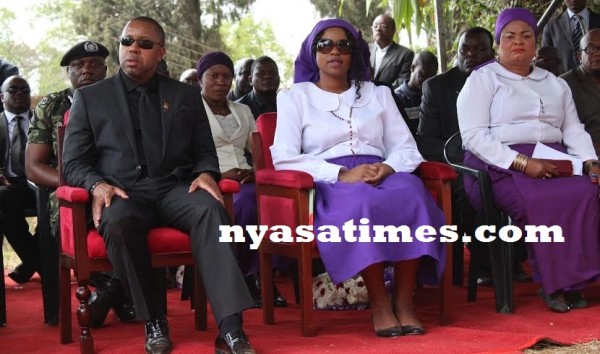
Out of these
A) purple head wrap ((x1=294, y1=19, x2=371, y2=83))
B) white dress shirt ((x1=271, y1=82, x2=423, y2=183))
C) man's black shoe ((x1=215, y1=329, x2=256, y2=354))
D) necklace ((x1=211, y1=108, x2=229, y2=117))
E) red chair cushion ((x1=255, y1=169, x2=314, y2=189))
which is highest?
purple head wrap ((x1=294, y1=19, x2=371, y2=83))

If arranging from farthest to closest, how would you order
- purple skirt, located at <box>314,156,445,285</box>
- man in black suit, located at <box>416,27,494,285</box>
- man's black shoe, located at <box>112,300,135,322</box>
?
man in black suit, located at <box>416,27,494,285</box>
man's black shoe, located at <box>112,300,135,322</box>
purple skirt, located at <box>314,156,445,285</box>

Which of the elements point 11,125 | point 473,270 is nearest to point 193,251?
point 473,270

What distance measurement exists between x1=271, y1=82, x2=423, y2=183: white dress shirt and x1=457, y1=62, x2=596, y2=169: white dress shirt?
452mm

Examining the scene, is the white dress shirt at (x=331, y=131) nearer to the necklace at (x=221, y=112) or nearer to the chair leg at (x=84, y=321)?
the necklace at (x=221, y=112)

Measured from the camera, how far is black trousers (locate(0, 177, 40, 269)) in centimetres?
614

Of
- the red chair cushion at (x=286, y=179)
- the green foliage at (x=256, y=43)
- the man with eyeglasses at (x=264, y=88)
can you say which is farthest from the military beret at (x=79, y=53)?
the green foliage at (x=256, y=43)

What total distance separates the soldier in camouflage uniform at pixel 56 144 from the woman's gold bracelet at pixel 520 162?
7.34ft

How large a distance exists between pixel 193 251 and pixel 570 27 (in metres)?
5.11

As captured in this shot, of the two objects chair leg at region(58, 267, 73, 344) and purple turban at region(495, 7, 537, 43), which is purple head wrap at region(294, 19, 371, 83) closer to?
purple turban at region(495, 7, 537, 43)

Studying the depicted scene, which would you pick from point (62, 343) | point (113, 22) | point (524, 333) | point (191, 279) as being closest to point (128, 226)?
point (62, 343)

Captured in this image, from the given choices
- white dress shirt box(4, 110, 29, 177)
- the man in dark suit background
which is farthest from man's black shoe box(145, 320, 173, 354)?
the man in dark suit background

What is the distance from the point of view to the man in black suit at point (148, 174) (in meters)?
4.21

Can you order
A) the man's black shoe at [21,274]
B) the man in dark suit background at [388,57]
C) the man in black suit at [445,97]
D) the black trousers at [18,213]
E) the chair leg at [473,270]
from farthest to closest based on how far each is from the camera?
the man in dark suit background at [388,57] < the man's black shoe at [21,274] < the man in black suit at [445,97] < the black trousers at [18,213] < the chair leg at [473,270]

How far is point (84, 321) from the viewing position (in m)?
4.34
